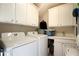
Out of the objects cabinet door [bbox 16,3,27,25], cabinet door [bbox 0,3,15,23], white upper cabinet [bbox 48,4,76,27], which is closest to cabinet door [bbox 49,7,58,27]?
white upper cabinet [bbox 48,4,76,27]

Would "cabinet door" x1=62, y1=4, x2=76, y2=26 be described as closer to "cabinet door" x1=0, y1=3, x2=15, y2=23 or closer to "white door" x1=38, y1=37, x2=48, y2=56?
"white door" x1=38, y1=37, x2=48, y2=56

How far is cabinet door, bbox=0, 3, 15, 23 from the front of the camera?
3.70 feet

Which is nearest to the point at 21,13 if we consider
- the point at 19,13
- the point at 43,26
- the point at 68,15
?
the point at 19,13

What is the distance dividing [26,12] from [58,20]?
0.46m

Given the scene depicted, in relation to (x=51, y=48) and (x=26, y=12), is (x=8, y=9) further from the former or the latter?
(x=51, y=48)

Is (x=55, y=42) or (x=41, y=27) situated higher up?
(x=41, y=27)

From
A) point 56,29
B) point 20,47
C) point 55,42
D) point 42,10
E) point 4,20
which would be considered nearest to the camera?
point 20,47

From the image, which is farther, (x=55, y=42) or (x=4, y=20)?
(x=55, y=42)

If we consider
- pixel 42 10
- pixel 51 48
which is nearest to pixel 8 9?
pixel 42 10

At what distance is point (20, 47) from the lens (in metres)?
1.03

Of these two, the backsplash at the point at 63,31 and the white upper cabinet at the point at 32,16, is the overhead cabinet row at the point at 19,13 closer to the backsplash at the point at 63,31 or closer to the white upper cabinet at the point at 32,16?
the white upper cabinet at the point at 32,16

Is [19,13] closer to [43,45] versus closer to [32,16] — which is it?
[32,16]

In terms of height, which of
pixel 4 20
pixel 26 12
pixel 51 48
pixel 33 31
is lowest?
pixel 51 48

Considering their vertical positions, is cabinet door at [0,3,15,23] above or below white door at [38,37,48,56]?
above
